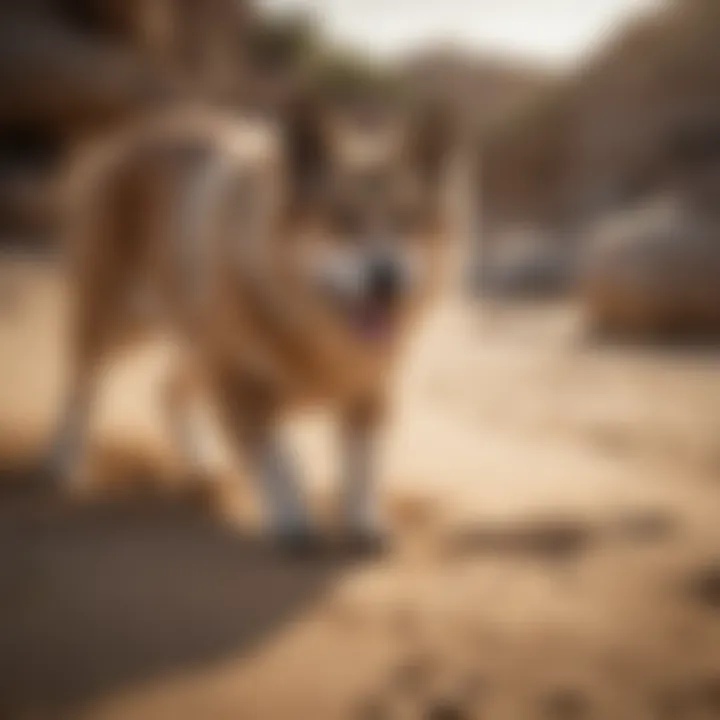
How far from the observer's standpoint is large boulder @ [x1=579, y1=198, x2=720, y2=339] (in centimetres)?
459

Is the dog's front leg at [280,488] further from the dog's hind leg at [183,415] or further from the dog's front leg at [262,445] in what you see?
the dog's hind leg at [183,415]

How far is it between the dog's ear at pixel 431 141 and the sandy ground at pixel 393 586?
83 centimetres

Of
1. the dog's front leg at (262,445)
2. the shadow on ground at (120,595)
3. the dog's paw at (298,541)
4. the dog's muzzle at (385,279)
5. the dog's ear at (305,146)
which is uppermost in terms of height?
the dog's ear at (305,146)

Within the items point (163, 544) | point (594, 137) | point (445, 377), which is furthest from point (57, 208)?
point (594, 137)

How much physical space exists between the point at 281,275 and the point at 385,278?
250 millimetres

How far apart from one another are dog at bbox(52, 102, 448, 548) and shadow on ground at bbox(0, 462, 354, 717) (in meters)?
0.24

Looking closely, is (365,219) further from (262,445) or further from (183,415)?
(183,415)

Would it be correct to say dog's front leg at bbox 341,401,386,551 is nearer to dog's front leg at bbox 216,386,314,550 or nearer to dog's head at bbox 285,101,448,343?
dog's front leg at bbox 216,386,314,550

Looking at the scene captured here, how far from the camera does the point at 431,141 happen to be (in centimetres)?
182

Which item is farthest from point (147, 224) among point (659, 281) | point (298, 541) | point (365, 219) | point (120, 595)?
point (659, 281)

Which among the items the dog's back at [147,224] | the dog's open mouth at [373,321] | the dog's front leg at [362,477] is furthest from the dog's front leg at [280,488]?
the dog's back at [147,224]

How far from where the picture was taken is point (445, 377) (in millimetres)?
4102

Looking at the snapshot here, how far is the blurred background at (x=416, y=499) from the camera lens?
3.41 ft

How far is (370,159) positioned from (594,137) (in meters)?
7.81
